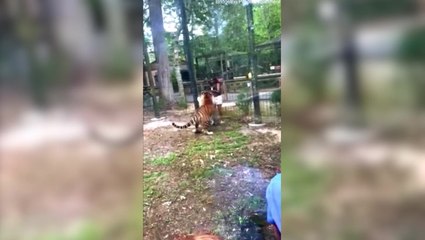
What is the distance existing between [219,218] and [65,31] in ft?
2.14

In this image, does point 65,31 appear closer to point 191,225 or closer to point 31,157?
point 31,157

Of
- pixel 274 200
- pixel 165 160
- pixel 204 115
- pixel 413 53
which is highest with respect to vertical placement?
pixel 413 53

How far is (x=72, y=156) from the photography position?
0.68 metres

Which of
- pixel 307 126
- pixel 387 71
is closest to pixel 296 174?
pixel 307 126

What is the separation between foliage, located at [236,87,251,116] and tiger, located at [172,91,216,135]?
8cm

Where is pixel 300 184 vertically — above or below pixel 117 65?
below

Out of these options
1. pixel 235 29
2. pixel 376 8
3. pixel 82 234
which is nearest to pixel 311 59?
pixel 376 8

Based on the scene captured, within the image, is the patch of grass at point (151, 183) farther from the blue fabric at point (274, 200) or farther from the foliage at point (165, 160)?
the blue fabric at point (274, 200)

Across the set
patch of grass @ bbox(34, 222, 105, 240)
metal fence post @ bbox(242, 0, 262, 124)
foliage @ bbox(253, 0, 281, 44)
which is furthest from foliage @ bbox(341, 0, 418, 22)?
patch of grass @ bbox(34, 222, 105, 240)

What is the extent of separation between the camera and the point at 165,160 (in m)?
0.91

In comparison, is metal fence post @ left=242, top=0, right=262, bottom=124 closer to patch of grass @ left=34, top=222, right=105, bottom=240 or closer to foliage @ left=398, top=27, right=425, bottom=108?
foliage @ left=398, top=27, right=425, bottom=108

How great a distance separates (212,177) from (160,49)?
389mm

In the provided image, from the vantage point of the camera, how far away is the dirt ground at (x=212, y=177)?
908 millimetres

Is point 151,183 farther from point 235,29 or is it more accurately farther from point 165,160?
point 235,29
